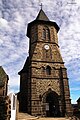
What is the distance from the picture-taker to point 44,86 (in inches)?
989

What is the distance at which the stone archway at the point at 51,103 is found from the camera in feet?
79.7

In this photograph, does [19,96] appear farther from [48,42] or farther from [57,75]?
[48,42]

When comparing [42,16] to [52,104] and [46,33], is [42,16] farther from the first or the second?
[52,104]

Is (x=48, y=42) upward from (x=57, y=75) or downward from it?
upward

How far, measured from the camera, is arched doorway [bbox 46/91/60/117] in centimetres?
2442

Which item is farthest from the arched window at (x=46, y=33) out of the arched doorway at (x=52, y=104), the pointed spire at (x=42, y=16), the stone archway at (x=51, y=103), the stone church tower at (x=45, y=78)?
the arched doorway at (x=52, y=104)

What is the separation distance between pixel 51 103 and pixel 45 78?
3.96 meters

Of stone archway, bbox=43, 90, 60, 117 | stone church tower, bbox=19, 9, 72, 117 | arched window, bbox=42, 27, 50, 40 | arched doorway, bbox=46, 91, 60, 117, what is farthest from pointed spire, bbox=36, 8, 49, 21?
arched doorway, bbox=46, 91, 60, 117

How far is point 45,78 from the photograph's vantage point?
25.7 m

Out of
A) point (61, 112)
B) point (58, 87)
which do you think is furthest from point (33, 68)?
point (61, 112)

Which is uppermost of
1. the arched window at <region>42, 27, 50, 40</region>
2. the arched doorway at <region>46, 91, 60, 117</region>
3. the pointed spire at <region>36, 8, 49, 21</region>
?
the pointed spire at <region>36, 8, 49, 21</region>

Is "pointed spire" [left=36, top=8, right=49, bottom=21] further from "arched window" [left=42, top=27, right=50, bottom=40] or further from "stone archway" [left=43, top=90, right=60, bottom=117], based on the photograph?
"stone archway" [left=43, top=90, right=60, bottom=117]

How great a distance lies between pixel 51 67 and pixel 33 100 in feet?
20.9

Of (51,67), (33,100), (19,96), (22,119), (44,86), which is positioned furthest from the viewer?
(19,96)
